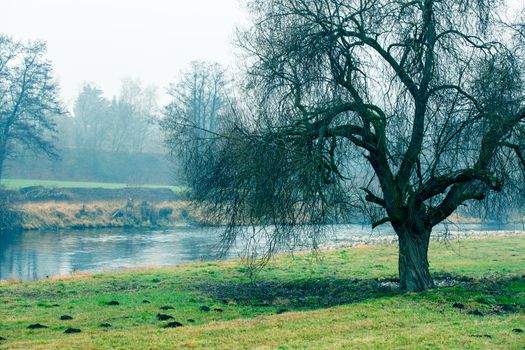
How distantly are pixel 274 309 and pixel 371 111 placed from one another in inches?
228

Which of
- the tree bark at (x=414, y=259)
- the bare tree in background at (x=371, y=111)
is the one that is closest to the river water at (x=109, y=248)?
the tree bark at (x=414, y=259)

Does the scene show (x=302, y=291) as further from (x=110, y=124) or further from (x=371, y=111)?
(x=110, y=124)

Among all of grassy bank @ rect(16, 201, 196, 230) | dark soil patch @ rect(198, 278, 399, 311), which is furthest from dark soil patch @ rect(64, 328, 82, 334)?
grassy bank @ rect(16, 201, 196, 230)

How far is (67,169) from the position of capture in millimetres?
85250

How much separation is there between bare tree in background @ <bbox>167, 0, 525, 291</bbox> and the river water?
267 inches

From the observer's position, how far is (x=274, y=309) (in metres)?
16.1

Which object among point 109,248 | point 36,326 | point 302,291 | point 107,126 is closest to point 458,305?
point 302,291

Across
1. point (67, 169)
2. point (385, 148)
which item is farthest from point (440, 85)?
point (67, 169)

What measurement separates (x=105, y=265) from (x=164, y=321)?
59.6ft

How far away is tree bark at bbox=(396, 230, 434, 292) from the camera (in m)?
17.4

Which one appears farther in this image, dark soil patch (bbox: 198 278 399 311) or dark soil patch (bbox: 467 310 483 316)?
dark soil patch (bbox: 198 278 399 311)

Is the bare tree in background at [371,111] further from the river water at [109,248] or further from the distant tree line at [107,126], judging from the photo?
the distant tree line at [107,126]

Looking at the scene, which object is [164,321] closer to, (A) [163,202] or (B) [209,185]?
(B) [209,185]

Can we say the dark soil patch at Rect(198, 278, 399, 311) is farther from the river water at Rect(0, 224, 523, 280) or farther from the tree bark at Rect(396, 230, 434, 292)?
the river water at Rect(0, 224, 523, 280)
